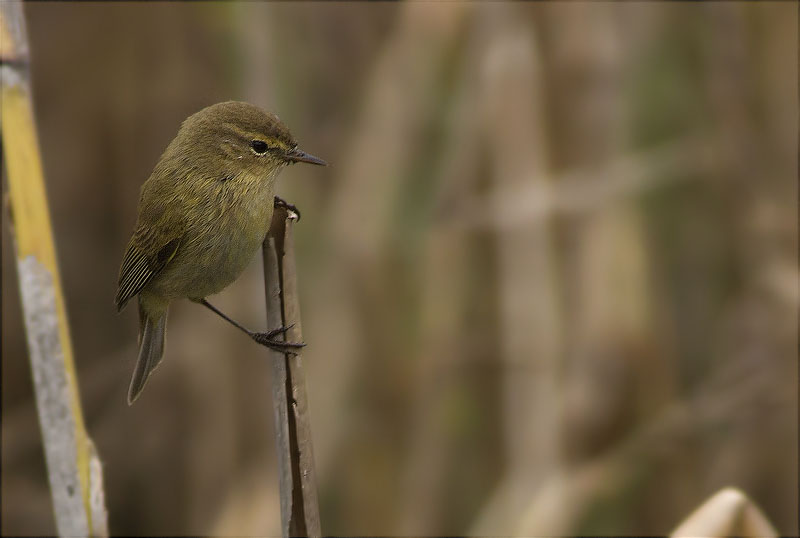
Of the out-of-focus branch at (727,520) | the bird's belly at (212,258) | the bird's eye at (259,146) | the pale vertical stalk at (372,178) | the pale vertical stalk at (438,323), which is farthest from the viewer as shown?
the pale vertical stalk at (438,323)

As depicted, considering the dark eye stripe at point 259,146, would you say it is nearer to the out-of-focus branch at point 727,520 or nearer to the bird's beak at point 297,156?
the bird's beak at point 297,156

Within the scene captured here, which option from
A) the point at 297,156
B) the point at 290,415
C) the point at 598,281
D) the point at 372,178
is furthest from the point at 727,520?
the point at 372,178

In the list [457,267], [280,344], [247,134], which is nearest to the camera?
[280,344]

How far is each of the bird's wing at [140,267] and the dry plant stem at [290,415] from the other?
594 millimetres

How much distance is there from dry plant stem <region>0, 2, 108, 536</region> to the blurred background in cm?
118

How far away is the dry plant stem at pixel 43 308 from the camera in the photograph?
1.36 metres

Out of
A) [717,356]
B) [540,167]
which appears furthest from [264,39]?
[717,356]

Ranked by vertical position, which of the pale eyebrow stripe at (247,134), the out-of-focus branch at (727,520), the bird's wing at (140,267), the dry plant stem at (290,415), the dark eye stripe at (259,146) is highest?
the pale eyebrow stripe at (247,134)

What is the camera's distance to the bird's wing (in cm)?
210

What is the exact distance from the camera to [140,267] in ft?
6.92

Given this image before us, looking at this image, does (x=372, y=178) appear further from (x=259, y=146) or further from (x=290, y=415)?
(x=290, y=415)

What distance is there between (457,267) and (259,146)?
1037 mm

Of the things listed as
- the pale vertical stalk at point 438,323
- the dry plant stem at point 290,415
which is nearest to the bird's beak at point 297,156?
the dry plant stem at point 290,415

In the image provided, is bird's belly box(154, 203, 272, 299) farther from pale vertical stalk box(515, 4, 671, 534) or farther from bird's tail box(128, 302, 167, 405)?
pale vertical stalk box(515, 4, 671, 534)
